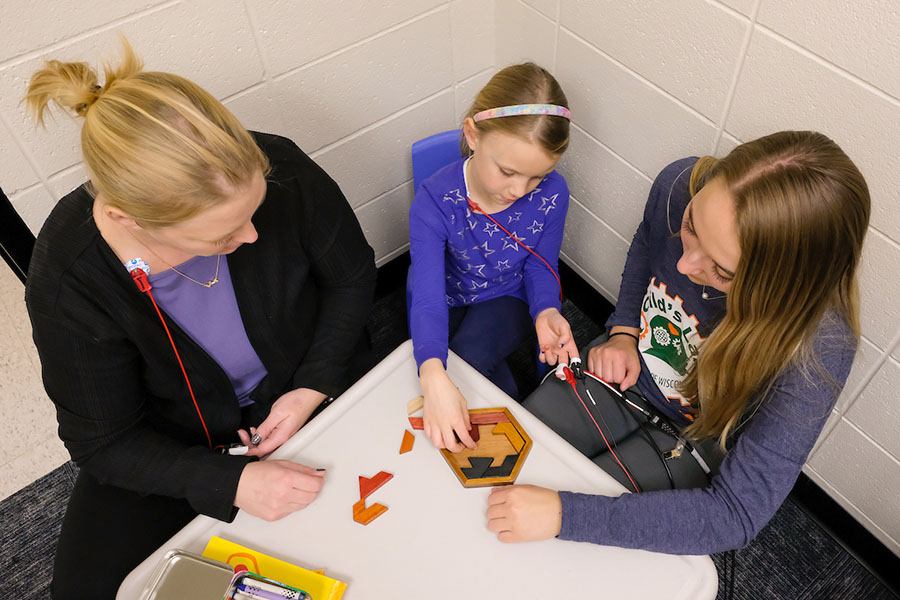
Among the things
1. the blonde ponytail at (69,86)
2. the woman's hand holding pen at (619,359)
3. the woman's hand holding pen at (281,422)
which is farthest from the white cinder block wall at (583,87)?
the woman's hand holding pen at (281,422)

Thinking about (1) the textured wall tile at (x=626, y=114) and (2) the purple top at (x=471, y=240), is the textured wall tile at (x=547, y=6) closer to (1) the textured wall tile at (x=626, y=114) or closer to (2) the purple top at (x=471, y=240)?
(1) the textured wall tile at (x=626, y=114)

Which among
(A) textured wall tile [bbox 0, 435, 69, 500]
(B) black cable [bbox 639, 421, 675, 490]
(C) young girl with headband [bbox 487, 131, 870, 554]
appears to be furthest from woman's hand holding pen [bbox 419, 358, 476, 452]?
(A) textured wall tile [bbox 0, 435, 69, 500]

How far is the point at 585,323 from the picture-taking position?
2.14 metres

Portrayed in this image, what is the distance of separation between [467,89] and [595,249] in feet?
2.03

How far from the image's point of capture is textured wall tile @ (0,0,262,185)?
1.22m

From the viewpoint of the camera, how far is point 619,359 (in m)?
1.39

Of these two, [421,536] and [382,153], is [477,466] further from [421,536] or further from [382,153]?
[382,153]

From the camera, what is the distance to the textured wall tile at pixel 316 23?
143cm

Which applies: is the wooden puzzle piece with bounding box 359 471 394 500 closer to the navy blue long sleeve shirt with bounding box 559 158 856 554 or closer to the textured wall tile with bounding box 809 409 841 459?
the navy blue long sleeve shirt with bounding box 559 158 856 554

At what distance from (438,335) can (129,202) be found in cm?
59

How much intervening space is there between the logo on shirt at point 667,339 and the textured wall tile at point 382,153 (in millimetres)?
874

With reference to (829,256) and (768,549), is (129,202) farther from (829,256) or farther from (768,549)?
(768,549)

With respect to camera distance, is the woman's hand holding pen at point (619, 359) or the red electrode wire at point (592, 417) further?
the woman's hand holding pen at point (619, 359)

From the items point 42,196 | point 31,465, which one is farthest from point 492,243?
point 31,465
